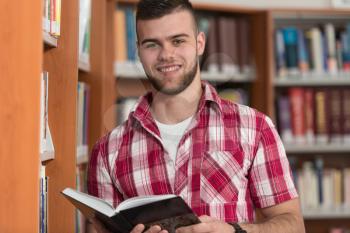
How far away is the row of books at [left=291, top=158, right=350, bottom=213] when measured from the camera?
3.15m

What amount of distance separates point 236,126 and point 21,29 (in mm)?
605

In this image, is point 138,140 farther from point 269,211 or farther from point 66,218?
point 269,211

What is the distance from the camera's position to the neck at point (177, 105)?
1.51 meters

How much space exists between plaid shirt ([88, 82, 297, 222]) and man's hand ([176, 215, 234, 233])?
0.18m

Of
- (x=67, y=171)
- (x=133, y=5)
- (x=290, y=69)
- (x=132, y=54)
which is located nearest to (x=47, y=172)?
(x=67, y=171)

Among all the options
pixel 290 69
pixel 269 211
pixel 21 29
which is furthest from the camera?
pixel 290 69

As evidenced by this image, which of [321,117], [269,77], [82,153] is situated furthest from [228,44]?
[82,153]

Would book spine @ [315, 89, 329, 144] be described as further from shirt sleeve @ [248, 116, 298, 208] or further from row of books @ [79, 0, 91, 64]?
shirt sleeve @ [248, 116, 298, 208]

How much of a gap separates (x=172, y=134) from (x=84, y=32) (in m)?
1.03

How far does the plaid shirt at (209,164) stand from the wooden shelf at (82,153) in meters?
0.73

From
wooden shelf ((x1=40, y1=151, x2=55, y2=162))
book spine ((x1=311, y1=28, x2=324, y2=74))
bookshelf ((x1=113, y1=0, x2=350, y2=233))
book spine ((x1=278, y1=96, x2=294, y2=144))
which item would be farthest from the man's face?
book spine ((x1=311, y1=28, x2=324, y2=74))

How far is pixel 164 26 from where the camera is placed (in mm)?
1476

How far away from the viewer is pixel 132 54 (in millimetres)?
2895

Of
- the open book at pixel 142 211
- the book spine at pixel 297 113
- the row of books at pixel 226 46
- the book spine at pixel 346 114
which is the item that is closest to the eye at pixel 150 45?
the open book at pixel 142 211
